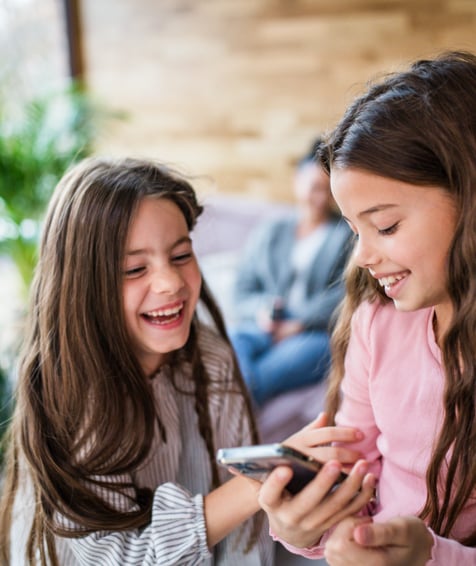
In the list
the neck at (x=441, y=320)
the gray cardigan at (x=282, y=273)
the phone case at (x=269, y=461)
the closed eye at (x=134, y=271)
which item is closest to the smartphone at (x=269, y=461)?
the phone case at (x=269, y=461)

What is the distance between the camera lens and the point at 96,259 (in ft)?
3.90

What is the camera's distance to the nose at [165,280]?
46.8 inches

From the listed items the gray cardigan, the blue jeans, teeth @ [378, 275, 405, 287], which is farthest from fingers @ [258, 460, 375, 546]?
the gray cardigan

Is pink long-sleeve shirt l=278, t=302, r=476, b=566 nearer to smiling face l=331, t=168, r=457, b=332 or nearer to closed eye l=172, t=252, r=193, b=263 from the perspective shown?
smiling face l=331, t=168, r=457, b=332

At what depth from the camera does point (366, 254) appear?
3.17ft

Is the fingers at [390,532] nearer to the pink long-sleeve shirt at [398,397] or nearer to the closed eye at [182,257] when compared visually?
the pink long-sleeve shirt at [398,397]

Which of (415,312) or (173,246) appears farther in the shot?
(173,246)

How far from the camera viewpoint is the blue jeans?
96.1 inches

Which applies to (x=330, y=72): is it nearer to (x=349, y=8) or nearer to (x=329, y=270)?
(x=349, y=8)

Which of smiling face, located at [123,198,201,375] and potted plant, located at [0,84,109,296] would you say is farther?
potted plant, located at [0,84,109,296]

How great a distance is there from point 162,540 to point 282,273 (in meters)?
1.89

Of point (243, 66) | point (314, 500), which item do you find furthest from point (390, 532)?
point (243, 66)

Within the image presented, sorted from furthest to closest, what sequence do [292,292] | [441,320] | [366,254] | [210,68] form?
[210,68]
[292,292]
[441,320]
[366,254]

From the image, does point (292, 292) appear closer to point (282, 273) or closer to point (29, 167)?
point (282, 273)
